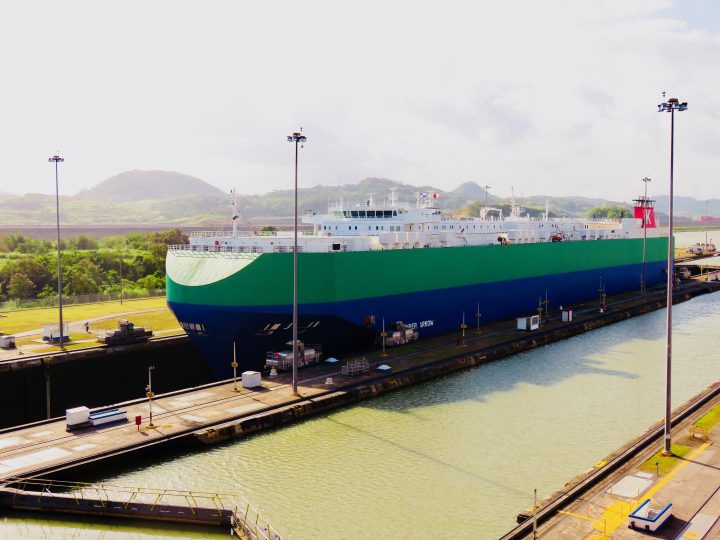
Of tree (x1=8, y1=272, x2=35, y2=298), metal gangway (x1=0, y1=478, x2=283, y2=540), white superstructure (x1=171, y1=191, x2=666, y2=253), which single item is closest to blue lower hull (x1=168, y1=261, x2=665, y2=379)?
white superstructure (x1=171, y1=191, x2=666, y2=253)

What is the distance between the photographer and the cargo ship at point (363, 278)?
107ft

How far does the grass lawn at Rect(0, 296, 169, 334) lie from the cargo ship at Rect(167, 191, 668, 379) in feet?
44.4

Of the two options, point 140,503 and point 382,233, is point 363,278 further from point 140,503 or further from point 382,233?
point 140,503

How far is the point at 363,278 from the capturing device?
37.1 m

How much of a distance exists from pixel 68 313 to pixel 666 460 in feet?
153

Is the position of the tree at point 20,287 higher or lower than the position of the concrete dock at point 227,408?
higher

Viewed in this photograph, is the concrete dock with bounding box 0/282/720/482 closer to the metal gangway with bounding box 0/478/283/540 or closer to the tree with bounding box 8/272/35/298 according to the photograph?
the metal gangway with bounding box 0/478/283/540

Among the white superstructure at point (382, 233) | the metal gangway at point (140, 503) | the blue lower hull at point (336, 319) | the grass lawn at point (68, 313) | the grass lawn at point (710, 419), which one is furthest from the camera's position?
the grass lawn at point (68, 313)

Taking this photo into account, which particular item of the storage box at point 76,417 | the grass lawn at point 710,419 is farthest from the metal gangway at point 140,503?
the grass lawn at point 710,419

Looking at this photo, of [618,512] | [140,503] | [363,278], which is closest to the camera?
[618,512]

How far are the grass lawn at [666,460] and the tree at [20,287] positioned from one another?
63.5 metres

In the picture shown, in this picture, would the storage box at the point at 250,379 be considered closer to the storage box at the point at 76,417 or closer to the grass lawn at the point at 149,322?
the storage box at the point at 76,417

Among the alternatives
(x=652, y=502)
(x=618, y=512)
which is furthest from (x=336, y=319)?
(x=652, y=502)

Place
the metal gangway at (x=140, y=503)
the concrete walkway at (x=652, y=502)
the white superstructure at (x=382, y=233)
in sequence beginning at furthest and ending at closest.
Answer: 1. the white superstructure at (x=382, y=233)
2. the metal gangway at (x=140, y=503)
3. the concrete walkway at (x=652, y=502)
